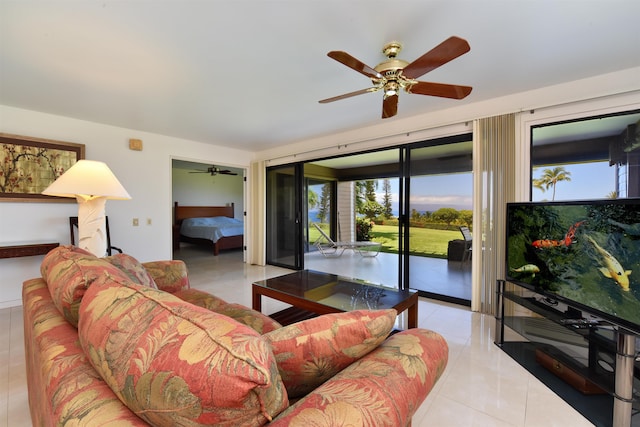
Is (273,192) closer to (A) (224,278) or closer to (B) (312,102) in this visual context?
(A) (224,278)

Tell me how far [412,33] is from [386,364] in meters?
1.98

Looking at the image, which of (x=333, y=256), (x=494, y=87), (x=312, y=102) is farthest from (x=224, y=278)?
(x=494, y=87)

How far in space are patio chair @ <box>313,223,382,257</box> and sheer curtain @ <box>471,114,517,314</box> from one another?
2.88 metres

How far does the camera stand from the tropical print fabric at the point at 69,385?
1.76 ft

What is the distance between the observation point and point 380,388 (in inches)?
26.6

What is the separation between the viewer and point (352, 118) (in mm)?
3443

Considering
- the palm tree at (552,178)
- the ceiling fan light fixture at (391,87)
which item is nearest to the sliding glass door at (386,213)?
the palm tree at (552,178)

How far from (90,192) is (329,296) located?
185 cm

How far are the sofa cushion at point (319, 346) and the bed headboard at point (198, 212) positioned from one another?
7.70 meters

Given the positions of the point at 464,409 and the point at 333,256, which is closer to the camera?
the point at 464,409

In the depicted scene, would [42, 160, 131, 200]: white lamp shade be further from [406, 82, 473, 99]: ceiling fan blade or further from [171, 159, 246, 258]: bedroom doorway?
[171, 159, 246, 258]: bedroom doorway

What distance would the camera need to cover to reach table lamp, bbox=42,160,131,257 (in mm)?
1816

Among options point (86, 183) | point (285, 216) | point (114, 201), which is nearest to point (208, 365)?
point (86, 183)

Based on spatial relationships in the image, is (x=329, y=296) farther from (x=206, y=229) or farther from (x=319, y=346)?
(x=206, y=229)
